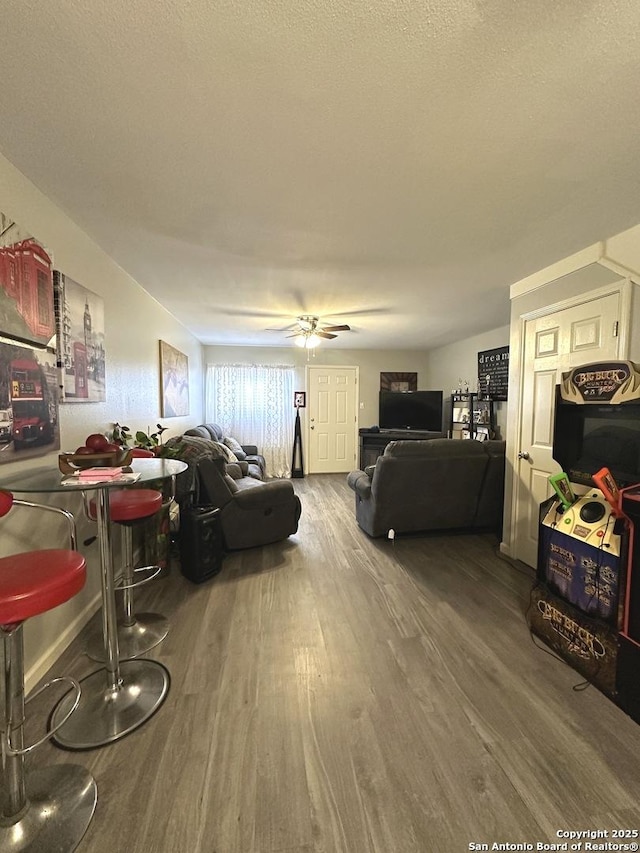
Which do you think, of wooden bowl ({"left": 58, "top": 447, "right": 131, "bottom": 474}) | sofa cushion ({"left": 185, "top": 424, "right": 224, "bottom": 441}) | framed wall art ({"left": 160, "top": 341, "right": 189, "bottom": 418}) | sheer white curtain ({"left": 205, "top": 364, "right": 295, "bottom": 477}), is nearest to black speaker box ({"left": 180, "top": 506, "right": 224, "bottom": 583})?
wooden bowl ({"left": 58, "top": 447, "right": 131, "bottom": 474})

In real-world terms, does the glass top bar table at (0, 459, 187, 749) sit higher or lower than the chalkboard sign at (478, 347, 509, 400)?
lower

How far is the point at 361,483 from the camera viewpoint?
341 cm

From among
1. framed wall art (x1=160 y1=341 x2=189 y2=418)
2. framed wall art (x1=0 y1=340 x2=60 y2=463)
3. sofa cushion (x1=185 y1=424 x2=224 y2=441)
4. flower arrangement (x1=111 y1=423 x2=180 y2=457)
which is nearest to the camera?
framed wall art (x1=0 y1=340 x2=60 y2=463)

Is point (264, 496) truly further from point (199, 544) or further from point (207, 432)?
point (207, 432)

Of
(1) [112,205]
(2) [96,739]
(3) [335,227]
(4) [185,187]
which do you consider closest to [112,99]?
(4) [185,187]

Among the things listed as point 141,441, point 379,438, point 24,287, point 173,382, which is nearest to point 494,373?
point 379,438

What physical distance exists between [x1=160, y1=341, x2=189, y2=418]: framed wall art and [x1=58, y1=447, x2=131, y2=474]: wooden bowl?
2.35 meters

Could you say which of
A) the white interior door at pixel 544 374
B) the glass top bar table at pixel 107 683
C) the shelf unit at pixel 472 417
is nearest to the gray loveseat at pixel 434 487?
the white interior door at pixel 544 374

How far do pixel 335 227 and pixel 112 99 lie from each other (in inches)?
46.2

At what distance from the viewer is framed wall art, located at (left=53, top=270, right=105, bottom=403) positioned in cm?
183

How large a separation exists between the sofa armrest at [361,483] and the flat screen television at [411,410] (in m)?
2.82

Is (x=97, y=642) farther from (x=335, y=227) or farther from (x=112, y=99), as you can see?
(x=335, y=227)

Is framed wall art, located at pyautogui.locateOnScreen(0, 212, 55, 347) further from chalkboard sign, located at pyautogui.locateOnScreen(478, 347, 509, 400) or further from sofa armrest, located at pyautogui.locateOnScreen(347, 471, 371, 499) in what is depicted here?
chalkboard sign, located at pyautogui.locateOnScreen(478, 347, 509, 400)

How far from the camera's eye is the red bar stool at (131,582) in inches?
64.9
